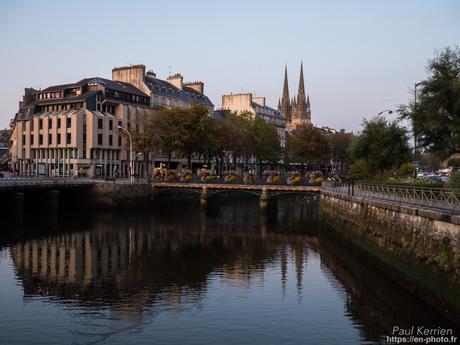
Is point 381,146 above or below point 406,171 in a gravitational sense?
above

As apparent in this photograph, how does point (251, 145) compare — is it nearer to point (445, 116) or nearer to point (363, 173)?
point (363, 173)

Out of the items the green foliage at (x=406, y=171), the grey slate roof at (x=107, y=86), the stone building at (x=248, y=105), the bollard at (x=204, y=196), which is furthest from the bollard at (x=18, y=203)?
the stone building at (x=248, y=105)

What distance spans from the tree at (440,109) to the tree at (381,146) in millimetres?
15423

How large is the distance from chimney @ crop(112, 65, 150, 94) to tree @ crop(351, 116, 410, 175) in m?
60.6

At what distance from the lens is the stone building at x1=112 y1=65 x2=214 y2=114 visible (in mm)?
110938

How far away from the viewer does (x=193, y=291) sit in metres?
27.4

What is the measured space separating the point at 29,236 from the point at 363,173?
132 ft

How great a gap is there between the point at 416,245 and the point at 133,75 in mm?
94795

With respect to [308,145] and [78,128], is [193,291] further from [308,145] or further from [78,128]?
[308,145]

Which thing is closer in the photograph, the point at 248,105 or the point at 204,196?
the point at 204,196

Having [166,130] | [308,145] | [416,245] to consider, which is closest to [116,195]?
[166,130]

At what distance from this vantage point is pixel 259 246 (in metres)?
43.0

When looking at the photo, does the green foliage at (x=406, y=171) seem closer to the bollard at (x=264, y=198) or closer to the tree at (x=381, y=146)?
the tree at (x=381, y=146)

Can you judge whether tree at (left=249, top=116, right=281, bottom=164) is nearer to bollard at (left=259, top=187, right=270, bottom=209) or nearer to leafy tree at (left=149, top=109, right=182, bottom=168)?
leafy tree at (left=149, top=109, right=182, bottom=168)
